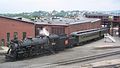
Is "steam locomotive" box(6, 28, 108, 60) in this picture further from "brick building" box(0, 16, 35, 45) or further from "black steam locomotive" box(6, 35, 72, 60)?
"brick building" box(0, 16, 35, 45)

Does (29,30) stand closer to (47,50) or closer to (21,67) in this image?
(47,50)

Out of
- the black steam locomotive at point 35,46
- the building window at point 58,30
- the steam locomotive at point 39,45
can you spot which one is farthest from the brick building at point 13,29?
the black steam locomotive at point 35,46

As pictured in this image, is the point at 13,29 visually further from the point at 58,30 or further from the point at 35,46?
the point at 35,46

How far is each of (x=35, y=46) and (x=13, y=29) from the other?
12584 mm

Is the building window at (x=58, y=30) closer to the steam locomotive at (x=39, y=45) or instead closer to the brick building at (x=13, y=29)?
the brick building at (x=13, y=29)

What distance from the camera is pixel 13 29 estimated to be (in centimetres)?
4028

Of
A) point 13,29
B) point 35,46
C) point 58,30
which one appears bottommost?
point 58,30

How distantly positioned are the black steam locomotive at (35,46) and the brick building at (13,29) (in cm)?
927

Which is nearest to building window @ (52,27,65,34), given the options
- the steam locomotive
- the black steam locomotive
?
the steam locomotive

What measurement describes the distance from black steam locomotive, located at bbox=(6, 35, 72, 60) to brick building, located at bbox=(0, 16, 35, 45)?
9269mm

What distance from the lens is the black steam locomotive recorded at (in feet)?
88.2

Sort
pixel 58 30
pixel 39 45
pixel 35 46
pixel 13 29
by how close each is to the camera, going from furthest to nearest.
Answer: pixel 58 30 → pixel 13 29 → pixel 39 45 → pixel 35 46

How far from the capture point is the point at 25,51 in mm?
27453

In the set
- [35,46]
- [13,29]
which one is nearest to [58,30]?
[13,29]
